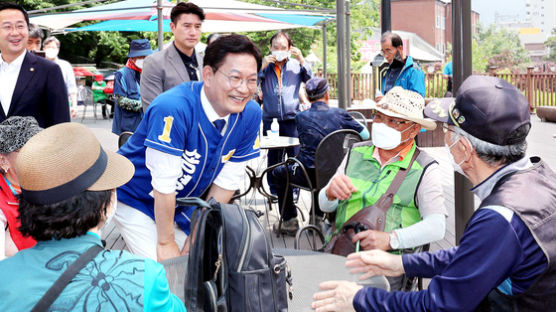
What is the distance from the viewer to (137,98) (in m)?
6.33

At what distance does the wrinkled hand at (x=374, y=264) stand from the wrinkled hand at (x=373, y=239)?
0.52m

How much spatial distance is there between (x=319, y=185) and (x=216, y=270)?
295 cm

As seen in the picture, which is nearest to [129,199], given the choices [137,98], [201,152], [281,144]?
[201,152]

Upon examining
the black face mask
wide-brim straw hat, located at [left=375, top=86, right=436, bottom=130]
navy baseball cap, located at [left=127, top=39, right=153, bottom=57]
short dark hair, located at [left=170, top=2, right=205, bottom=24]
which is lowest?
wide-brim straw hat, located at [left=375, top=86, right=436, bottom=130]

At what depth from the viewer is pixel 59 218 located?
1.59 m

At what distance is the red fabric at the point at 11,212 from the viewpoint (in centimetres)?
275

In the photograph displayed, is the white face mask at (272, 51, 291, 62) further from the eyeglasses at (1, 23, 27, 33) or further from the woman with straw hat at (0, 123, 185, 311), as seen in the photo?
the woman with straw hat at (0, 123, 185, 311)

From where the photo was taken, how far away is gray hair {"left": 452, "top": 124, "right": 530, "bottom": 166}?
6.15 feet

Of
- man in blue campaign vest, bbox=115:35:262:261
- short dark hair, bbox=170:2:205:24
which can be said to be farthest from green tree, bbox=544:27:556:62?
man in blue campaign vest, bbox=115:35:262:261

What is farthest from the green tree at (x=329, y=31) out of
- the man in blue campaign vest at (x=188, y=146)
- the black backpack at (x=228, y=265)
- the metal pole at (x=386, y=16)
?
the black backpack at (x=228, y=265)

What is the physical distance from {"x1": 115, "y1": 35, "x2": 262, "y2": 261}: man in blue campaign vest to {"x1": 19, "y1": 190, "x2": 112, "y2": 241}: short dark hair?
3.26ft

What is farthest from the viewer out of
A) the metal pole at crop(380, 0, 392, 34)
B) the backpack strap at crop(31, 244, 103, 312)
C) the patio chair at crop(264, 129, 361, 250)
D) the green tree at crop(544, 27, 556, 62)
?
the green tree at crop(544, 27, 556, 62)

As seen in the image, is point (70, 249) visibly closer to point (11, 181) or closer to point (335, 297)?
point (335, 297)

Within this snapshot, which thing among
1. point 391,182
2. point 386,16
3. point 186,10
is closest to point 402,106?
point 391,182
